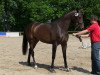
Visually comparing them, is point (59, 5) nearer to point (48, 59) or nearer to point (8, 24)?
point (8, 24)

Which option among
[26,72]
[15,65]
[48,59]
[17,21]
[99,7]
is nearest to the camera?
[26,72]

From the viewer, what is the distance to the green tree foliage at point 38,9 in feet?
153

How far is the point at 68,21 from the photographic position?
9.62 m

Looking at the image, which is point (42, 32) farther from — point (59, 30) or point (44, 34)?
point (59, 30)

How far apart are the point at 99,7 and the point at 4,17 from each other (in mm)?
16104

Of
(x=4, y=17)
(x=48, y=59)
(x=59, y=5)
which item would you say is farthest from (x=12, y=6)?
(x=48, y=59)

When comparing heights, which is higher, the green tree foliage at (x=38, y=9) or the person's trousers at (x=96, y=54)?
the green tree foliage at (x=38, y=9)

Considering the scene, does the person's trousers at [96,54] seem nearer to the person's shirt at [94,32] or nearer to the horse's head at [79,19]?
the person's shirt at [94,32]

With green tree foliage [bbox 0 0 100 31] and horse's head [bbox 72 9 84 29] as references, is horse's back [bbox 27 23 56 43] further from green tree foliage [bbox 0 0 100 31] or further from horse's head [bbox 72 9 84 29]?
green tree foliage [bbox 0 0 100 31]

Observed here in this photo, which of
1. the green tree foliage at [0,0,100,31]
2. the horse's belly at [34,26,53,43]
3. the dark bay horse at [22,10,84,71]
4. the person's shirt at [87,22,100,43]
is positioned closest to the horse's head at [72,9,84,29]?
the dark bay horse at [22,10,84,71]

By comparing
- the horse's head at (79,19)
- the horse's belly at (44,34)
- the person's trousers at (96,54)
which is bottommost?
Answer: the person's trousers at (96,54)

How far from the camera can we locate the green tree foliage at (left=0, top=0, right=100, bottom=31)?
46.8 meters

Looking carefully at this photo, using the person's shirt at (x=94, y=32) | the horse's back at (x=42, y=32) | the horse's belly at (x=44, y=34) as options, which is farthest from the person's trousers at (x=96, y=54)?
the horse's belly at (x=44, y=34)

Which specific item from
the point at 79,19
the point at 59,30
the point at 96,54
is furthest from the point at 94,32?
the point at 59,30
